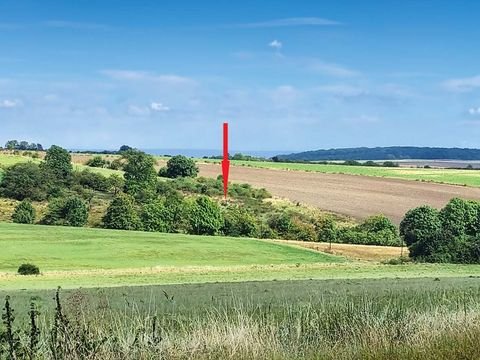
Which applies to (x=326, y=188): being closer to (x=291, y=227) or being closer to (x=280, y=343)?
(x=291, y=227)

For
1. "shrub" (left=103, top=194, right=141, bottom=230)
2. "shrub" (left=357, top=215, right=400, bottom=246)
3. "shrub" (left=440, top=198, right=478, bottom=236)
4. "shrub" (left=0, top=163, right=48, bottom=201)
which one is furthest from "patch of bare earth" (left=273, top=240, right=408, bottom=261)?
"shrub" (left=0, top=163, right=48, bottom=201)

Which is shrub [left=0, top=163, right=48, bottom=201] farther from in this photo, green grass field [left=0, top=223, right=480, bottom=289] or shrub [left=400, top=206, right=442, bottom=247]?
shrub [left=400, top=206, right=442, bottom=247]

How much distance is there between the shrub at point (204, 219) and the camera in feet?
252

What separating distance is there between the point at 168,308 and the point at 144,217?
65060mm

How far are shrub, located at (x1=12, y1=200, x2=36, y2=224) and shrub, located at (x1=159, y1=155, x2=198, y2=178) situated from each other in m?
41.2

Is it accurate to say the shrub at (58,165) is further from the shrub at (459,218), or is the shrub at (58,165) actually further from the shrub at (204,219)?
the shrub at (459,218)

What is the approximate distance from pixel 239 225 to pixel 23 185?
110 ft

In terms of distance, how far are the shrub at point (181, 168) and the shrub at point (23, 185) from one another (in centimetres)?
2908

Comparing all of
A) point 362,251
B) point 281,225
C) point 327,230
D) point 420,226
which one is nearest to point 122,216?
point 281,225

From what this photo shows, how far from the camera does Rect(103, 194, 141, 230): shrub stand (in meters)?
78.1

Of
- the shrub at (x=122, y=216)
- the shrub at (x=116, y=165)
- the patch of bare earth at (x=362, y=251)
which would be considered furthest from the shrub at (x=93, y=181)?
the patch of bare earth at (x=362, y=251)

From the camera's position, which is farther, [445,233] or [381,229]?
[381,229]

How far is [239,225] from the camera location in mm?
78625

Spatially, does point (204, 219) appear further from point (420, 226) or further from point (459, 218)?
point (459, 218)
